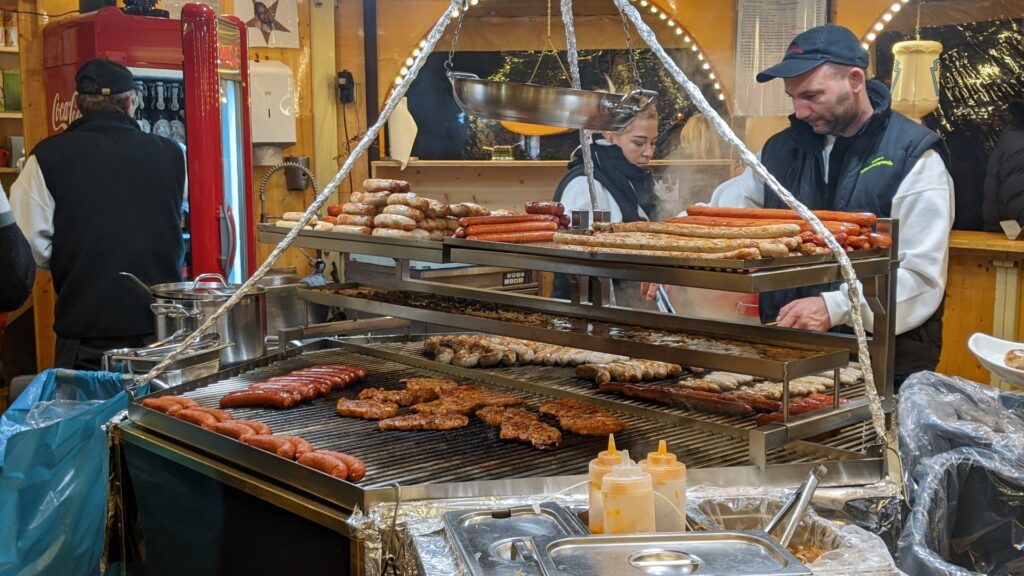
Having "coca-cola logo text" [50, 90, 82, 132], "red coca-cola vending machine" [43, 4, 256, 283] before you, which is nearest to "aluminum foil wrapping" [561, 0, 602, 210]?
"red coca-cola vending machine" [43, 4, 256, 283]

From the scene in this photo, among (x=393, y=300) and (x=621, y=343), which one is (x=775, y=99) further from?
(x=621, y=343)

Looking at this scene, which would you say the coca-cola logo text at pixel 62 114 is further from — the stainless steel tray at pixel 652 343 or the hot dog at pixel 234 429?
the hot dog at pixel 234 429

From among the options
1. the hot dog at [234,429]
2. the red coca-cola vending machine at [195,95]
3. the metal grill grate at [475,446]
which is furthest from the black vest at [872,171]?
the red coca-cola vending machine at [195,95]

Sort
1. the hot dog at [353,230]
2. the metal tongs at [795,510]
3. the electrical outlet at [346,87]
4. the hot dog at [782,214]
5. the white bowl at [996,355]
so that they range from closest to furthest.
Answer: the metal tongs at [795,510] < the hot dog at [782,214] < the white bowl at [996,355] < the hot dog at [353,230] < the electrical outlet at [346,87]

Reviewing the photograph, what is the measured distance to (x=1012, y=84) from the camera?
695 cm

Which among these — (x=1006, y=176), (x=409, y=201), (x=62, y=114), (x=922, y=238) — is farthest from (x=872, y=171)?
(x=62, y=114)

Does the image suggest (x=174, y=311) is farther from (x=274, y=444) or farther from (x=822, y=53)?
(x=822, y=53)

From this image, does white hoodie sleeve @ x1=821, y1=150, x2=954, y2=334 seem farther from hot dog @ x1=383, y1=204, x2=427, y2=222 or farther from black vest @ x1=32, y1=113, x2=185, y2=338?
black vest @ x1=32, y1=113, x2=185, y2=338

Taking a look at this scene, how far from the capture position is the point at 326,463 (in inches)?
90.1

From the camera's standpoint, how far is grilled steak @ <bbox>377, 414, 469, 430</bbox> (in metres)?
2.71

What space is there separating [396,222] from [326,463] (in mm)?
1137

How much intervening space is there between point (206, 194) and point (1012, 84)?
5591 mm

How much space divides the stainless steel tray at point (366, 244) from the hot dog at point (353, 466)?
0.78 m

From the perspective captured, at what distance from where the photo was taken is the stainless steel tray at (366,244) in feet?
9.66
